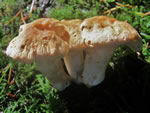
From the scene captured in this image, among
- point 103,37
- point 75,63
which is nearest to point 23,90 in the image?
point 75,63

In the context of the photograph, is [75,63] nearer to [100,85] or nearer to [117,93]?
[100,85]

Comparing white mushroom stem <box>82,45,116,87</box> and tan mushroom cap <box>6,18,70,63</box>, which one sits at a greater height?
tan mushroom cap <box>6,18,70,63</box>

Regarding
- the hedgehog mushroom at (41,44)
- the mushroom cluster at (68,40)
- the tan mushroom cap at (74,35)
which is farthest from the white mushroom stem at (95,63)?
the hedgehog mushroom at (41,44)

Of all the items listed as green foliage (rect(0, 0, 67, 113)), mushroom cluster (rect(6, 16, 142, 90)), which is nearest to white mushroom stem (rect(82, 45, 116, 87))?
mushroom cluster (rect(6, 16, 142, 90))

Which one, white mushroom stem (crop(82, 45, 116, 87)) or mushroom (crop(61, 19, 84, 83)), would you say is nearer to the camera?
mushroom (crop(61, 19, 84, 83))

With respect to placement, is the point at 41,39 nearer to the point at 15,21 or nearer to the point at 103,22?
the point at 103,22

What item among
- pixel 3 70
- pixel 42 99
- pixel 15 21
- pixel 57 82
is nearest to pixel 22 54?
pixel 57 82

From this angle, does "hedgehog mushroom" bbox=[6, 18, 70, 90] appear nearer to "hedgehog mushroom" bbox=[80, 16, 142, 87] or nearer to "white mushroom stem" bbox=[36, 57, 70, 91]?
"white mushroom stem" bbox=[36, 57, 70, 91]
